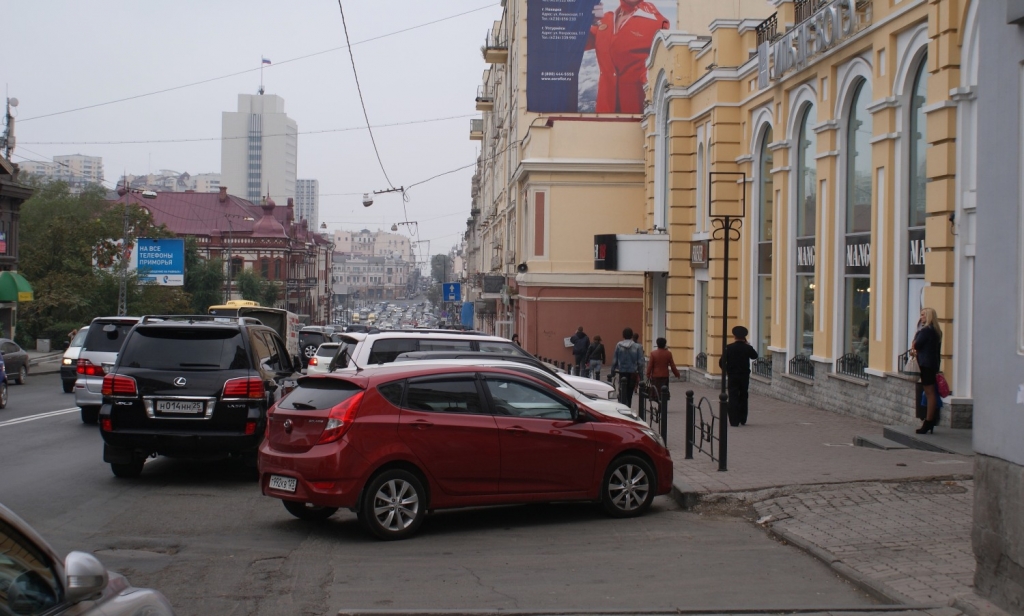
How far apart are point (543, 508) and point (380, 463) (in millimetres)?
2386

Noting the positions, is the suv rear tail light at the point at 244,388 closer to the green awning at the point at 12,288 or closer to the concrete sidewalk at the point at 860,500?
the concrete sidewalk at the point at 860,500

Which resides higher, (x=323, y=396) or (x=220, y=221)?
(x=220, y=221)

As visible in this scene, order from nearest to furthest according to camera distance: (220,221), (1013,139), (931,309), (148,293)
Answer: (1013,139) < (931,309) < (148,293) < (220,221)

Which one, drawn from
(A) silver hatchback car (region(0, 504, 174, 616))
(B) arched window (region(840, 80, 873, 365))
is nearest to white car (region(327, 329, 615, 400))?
(B) arched window (region(840, 80, 873, 365))

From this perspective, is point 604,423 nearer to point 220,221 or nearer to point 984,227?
point 984,227

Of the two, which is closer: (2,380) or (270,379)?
(270,379)

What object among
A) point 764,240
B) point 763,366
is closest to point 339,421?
point 763,366

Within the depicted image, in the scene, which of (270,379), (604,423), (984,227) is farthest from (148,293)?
(984,227)

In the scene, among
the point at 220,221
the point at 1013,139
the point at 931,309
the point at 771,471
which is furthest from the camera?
the point at 220,221

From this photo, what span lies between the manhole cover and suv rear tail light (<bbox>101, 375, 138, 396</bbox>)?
823 cm

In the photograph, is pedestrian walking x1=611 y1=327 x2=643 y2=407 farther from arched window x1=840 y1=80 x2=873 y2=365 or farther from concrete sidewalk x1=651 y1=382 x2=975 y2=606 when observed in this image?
concrete sidewalk x1=651 y1=382 x2=975 y2=606

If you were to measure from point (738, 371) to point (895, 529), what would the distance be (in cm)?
816

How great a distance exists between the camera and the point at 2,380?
21.5 metres

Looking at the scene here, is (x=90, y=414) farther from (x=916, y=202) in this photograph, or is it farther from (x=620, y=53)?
(x=620, y=53)
